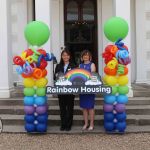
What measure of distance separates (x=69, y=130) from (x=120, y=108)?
1.22m

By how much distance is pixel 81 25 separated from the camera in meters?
13.3

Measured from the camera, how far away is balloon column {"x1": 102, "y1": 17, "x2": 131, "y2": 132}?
325 inches

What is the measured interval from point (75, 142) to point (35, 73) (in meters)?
1.55

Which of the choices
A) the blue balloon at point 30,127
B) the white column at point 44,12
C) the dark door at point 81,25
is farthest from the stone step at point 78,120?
the dark door at point 81,25

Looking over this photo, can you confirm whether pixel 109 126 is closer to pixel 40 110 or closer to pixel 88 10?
pixel 40 110

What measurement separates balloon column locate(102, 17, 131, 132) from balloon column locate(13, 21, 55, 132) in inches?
47.4

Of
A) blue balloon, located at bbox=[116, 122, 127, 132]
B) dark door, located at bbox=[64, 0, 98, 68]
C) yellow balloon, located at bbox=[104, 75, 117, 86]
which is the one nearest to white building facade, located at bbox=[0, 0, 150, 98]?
Result: dark door, located at bbox=[64, 0, 98, 68]

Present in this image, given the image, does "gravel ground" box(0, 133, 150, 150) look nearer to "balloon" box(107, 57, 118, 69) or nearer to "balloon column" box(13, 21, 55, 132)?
"balloon column" box(13, 21, 55, 132)

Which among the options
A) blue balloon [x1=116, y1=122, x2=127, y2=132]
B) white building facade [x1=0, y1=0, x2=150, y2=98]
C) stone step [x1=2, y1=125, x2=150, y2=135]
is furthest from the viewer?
white building facade [x1=0, y1=0, x2=150, y2=98]

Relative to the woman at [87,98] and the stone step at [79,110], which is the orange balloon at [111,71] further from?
the stone step at [79,110]

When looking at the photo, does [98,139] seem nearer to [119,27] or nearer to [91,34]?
[119,27]

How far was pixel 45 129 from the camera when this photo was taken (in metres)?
8.63

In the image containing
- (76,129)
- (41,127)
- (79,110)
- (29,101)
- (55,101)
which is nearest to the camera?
(29,101)

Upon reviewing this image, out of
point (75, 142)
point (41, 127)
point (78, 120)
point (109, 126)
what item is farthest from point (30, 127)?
point (109, 126)
